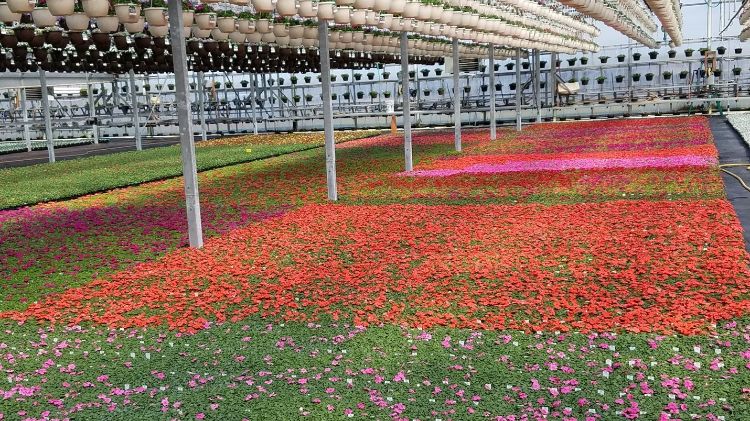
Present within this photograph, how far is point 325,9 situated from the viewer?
13.2 m

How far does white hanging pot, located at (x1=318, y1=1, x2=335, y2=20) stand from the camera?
13094 millimetres

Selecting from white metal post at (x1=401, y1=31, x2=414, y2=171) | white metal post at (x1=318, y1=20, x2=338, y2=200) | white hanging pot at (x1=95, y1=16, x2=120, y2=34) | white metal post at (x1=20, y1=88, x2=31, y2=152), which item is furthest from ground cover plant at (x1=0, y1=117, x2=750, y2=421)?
white metal post at (x1=20, y1=88, x2=31, y2=152)

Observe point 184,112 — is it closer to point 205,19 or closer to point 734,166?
point 205,19

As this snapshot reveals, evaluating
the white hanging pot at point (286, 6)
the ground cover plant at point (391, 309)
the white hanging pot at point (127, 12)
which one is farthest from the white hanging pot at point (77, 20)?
the ground cover plant at point (391, 309)

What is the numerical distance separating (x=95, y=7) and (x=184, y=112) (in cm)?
192

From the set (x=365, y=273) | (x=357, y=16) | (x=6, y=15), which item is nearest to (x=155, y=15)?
(x=6, y=15)

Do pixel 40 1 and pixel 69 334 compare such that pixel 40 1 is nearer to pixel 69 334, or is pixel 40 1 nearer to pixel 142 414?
pixel 69 334

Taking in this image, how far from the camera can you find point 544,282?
8.26 m

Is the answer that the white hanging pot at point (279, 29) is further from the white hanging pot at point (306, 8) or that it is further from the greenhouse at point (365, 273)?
the white hanging pot at point (306, 8)

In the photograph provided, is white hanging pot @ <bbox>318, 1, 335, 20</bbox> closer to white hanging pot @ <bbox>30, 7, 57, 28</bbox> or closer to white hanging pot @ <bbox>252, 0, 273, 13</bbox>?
white hanging pot @ <bbox>252, 0, 273, 13</bbox>

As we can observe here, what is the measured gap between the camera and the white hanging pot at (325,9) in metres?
13.1

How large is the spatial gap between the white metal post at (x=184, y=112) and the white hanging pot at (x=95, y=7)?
1.18 meters

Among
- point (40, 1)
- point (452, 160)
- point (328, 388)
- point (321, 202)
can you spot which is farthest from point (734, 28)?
point (328, 388)

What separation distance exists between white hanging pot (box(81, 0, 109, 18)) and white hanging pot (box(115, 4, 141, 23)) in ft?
2.85
